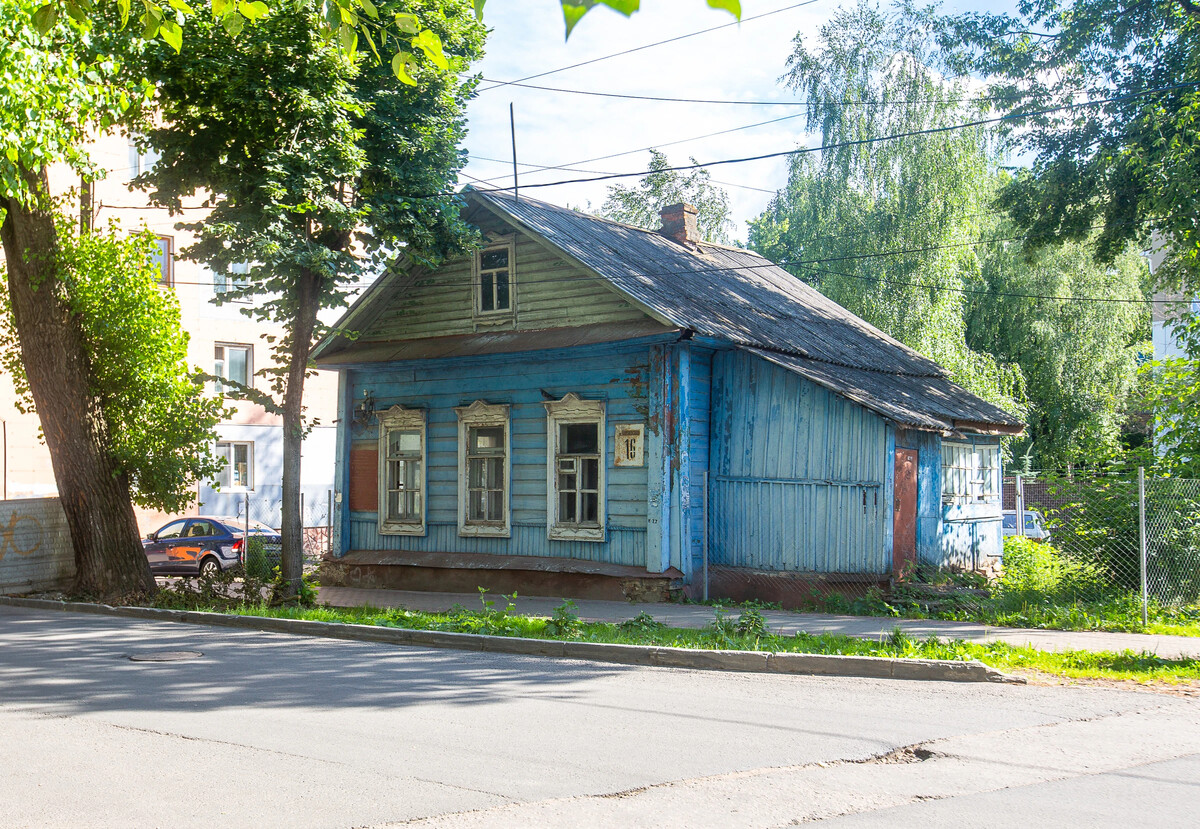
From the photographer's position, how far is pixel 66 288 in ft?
53.6

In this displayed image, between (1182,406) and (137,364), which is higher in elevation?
(137,364)

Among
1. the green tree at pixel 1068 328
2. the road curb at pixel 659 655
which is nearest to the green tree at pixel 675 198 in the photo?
the green tree at pixel 1068 328

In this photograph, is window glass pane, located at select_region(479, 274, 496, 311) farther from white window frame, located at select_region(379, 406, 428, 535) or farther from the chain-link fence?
the chain-link fence

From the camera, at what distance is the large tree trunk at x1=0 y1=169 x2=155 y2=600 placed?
52.4 feet

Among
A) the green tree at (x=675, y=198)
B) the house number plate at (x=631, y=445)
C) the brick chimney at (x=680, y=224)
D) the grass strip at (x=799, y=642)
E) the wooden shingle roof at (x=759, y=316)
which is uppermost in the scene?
the green tree at (x=675, y=198)

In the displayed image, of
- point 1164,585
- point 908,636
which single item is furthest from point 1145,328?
point 908,636

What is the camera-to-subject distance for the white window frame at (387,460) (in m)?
19.4

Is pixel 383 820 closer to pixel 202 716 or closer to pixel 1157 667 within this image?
pixel 202 716

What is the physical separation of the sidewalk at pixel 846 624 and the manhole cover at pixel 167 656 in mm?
4691

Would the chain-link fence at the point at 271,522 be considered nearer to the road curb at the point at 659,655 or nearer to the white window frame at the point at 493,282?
the road curb at the point at 659,655

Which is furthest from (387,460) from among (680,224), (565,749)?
(565,749)

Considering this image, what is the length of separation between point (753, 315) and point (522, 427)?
455 centimetres

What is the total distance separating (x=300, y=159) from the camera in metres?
14.2

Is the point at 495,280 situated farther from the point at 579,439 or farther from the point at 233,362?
the point at 233,362
